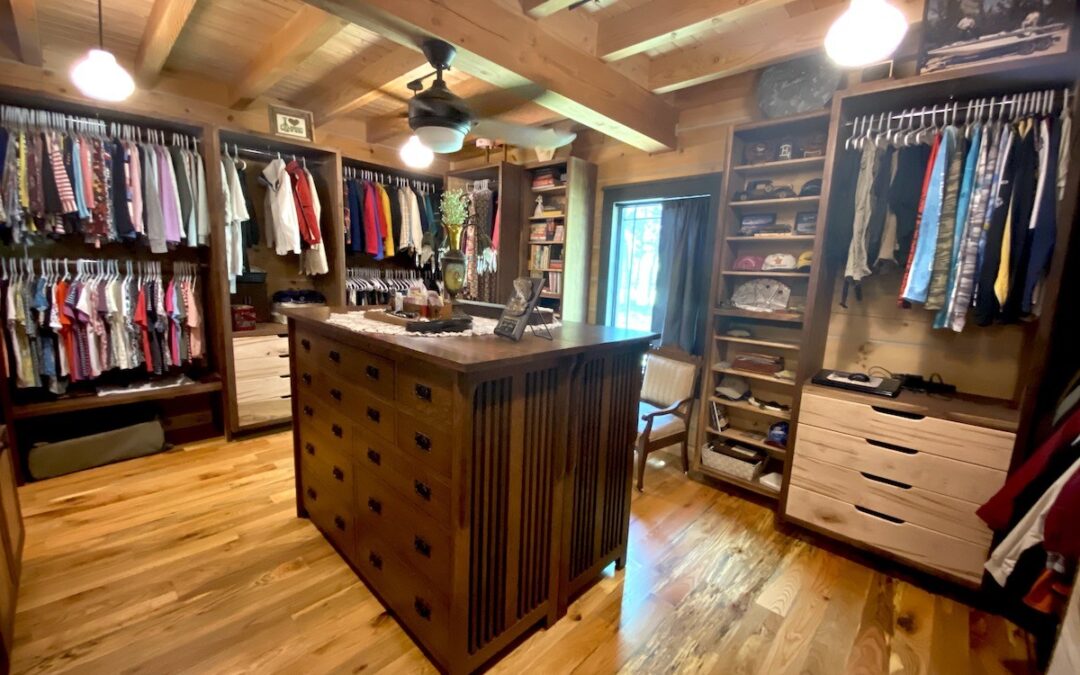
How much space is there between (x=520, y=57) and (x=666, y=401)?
220 cm

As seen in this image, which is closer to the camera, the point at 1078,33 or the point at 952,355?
the point at 1078,33

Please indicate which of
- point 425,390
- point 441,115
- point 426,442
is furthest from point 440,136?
point 426,442

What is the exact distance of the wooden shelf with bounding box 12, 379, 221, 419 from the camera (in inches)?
102

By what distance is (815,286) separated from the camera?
2.30m

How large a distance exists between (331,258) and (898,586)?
4.13 m

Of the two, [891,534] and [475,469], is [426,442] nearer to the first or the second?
[475,469]

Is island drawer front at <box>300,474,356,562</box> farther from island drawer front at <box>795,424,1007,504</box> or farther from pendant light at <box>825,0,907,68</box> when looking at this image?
pendant light at <box>825,0,907,68</box>

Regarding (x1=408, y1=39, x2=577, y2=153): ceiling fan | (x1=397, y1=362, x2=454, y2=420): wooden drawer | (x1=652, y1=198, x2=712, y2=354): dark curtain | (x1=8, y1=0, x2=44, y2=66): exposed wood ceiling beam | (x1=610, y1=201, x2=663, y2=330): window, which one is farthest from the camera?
(x1=610, y1=201, x2=663, y2=330): window

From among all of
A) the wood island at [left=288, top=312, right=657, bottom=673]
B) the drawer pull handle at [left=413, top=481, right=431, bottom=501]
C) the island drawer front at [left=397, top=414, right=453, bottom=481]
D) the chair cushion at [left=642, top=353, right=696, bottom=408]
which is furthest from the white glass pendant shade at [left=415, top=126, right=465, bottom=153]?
the chair cushion at [left=642, top=353, right=696, bottom=408]

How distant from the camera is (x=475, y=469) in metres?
1.34

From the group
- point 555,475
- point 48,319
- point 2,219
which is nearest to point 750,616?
point 555,475

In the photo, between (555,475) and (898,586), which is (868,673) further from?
(555,475)

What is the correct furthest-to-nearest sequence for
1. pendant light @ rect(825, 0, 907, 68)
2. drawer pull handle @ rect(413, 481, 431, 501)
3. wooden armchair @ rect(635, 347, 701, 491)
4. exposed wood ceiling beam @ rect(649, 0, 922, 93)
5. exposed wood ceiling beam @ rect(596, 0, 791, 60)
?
wooden armchair @ rect(635, 347, 701, 491), exposed wood ceiling beam @ rect(649, 0, 922, 93), exposed wood ceiling beam @ rect(596, 0, 791, 60), pendant light @ rect(825, 0, 907, 68), drawer pull handle @ rect(413, 481, 431, 501)

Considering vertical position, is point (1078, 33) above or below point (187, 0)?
below
